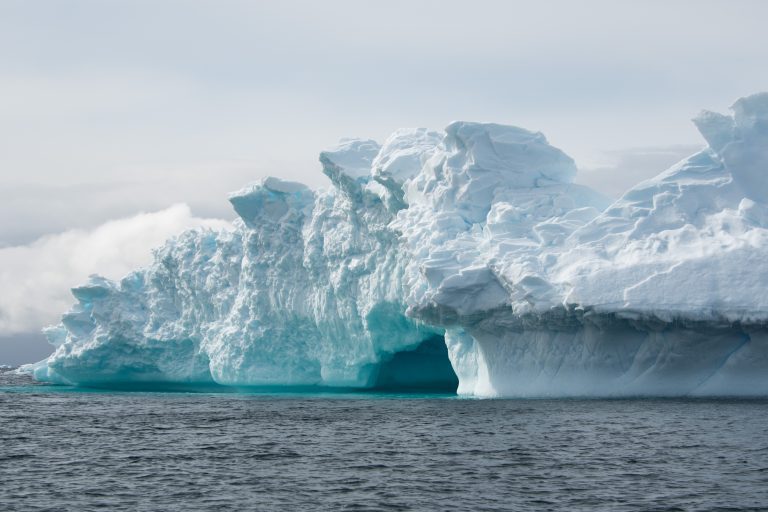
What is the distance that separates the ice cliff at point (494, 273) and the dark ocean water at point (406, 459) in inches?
62.5

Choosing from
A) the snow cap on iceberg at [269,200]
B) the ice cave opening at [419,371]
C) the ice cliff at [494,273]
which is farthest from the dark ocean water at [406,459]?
the snow cap on iceberg at [269,200]

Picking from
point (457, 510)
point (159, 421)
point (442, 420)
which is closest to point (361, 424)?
point (442, 420)

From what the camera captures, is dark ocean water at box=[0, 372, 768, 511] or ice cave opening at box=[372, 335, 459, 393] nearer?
dark ocean water at box=[0, 372, 768, 511]

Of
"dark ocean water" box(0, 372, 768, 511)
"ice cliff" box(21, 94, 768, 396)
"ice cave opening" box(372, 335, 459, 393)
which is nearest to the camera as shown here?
"dark ocean water" box(0, 372, 768, 511)

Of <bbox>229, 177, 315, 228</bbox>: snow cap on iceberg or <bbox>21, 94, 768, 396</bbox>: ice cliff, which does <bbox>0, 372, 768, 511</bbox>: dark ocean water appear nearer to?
<bbox>21, 94, 768, 396</bbox>: ice cliff

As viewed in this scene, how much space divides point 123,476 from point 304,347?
23.8 meters

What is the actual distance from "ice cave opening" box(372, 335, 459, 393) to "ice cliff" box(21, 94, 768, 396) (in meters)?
0.09

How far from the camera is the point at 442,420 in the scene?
70.7 ft

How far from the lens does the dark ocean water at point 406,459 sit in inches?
496

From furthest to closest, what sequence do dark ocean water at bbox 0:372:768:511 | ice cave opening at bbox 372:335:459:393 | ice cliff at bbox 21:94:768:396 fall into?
ice cave opening at bbox 372:335:459:393, ice cliff at bbox 21:94:768:396, dark ocean water at bbox 0:372:768:511

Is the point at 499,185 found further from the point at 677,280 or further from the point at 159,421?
the point at 159,421

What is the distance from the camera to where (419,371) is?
3884cm

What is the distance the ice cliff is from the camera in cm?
2353

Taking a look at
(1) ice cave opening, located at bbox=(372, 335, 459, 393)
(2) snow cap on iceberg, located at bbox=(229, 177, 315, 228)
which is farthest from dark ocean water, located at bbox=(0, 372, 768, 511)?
(2) snow cap on iceberg, located at bbox=(229, 177, 315, 228)
